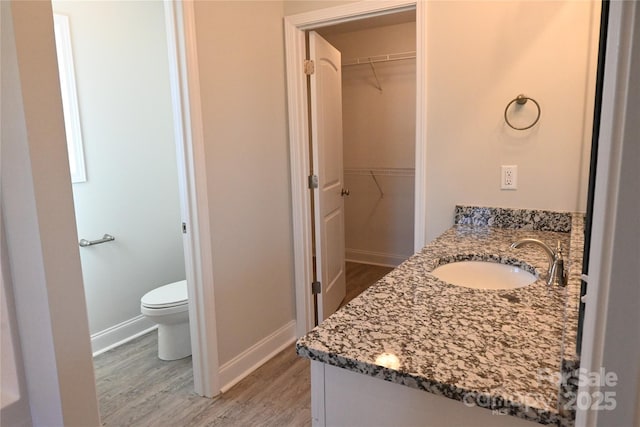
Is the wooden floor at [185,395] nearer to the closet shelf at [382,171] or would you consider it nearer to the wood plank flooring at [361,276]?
the wood plank flooring at [361,276]

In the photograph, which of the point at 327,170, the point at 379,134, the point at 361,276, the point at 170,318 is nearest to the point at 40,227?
the point at 170,318

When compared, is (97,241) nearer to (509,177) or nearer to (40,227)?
(40,227)

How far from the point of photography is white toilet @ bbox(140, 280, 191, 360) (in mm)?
2531

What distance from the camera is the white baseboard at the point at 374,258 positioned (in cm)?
440

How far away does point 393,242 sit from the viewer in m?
4.36

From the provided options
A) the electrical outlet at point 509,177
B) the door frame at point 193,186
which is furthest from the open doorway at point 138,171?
the electrical outlet at point 509,177

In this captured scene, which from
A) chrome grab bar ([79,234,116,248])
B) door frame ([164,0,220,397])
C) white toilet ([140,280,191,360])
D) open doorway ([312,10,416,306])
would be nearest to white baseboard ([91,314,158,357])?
white toilet ([140,280,191,360])

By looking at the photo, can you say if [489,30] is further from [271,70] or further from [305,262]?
[305,262]

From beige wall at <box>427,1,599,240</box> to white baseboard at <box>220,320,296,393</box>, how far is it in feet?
3.90

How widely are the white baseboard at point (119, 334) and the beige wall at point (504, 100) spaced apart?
2128 mm

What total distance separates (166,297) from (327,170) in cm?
135

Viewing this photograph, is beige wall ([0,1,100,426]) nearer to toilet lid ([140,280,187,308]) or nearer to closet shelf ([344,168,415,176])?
toilet lid ([140,280,187,308])

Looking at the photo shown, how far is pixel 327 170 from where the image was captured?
300 centimetres

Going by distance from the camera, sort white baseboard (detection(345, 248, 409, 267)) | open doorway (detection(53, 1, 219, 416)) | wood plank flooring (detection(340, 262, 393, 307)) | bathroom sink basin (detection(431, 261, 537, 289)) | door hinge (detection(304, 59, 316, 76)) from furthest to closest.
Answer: white baseboard (detection(345, 248, 409, 267)), wood plank flooring (detection(340, 262, 393, 307)), door hinge (detection(304, 59, 316, 76)), open doorway (detection(53, 1, 219, 416)), bathroom sink basin (detection(431, 261, 537, 289))
